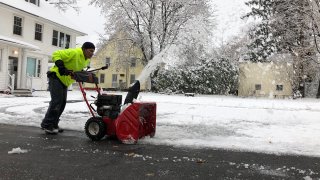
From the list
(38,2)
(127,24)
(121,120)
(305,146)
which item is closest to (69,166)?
(121,120)

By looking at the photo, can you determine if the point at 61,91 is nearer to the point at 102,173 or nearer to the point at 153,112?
the point at 153,112

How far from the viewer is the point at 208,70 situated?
39.4 meters

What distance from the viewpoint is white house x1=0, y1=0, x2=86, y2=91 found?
23953mm

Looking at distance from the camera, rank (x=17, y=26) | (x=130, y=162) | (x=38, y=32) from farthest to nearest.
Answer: (x=38, y=32), (x=17, y=26), (x=130, y=162)

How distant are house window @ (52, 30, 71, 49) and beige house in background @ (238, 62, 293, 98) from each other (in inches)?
741

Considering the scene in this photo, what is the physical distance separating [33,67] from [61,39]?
15.6 ft

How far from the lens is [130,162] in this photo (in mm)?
5203

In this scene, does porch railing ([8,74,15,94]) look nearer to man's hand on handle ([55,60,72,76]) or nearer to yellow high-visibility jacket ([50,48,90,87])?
yellow high-visibility jacket ([50,48,90,87])

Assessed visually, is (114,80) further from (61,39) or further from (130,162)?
(130,162)

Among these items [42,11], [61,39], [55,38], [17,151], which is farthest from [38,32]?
[17,151]

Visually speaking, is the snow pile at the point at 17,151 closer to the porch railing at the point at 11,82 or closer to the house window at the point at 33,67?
the porch railing at the point at 11,82

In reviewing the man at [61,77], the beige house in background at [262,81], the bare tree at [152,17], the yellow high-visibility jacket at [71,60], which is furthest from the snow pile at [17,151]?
the beige house in background at [262,81]

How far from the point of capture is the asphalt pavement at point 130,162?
15.0 feet

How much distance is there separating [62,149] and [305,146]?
3.97m
